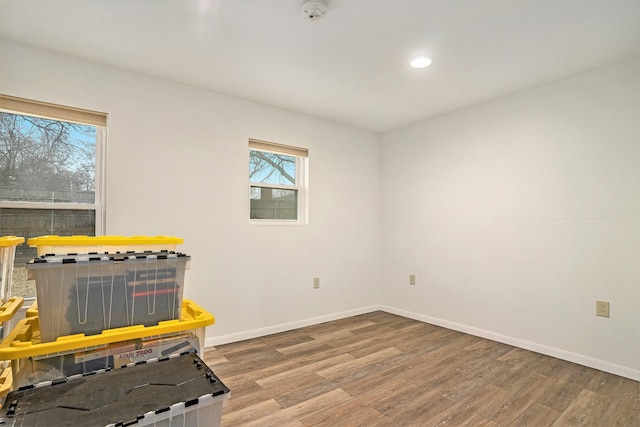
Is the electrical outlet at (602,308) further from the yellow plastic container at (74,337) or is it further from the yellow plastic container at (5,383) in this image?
the yellow plastic container at (5,383)

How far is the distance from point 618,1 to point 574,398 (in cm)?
241

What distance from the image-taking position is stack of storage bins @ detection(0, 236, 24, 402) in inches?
45.6

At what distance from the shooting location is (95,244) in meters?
1.43

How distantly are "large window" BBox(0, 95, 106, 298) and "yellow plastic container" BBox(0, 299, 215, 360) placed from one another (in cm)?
139

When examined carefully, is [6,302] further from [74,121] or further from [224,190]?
[224,190]

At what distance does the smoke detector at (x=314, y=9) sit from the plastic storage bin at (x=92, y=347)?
170 cm

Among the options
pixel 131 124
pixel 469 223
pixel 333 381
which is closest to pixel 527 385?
pixel 333 381

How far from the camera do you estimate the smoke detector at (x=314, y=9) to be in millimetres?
1829

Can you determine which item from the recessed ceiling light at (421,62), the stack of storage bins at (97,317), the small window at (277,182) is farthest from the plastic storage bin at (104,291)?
the recessed ceiling light at (421,62)

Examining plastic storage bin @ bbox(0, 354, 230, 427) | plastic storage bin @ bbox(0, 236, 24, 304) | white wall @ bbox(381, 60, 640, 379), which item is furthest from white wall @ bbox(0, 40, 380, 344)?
plastic storage bin @ bbox(0, 354, 230, 427)

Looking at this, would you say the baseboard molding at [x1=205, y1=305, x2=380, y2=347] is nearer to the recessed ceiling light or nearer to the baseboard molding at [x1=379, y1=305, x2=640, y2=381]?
the baseboard molding at [x1=379, y1=305, x2=640, y2=381]

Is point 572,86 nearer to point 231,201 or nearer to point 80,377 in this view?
point 231,201

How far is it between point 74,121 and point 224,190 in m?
1.24

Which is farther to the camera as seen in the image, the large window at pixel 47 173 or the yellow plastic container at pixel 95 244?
the large window at pixel 47 173
